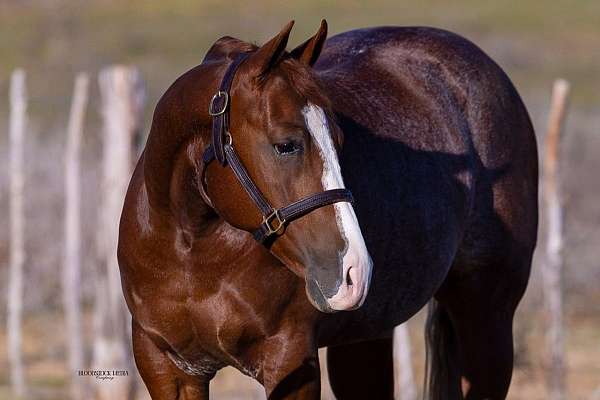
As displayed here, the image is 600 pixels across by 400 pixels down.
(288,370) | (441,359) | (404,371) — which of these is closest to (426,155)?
(441,359)

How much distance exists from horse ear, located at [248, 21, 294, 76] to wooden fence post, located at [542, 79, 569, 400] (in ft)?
16.9

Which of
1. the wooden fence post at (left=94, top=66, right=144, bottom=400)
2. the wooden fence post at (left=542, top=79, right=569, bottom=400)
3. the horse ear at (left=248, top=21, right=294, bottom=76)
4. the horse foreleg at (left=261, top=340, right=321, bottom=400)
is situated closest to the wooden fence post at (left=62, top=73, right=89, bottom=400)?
the wooden fence post at (left=94, top=66, right=144, bottom=400)

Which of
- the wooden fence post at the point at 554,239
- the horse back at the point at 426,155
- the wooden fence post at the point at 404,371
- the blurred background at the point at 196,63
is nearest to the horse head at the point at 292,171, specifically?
the horse back at the point at 426,155

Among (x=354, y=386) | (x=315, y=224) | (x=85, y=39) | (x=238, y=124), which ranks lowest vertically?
(x=354, y=386)

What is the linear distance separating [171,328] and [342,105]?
0.99 meters

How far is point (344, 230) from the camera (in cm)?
309

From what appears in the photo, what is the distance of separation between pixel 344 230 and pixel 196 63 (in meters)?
27.8

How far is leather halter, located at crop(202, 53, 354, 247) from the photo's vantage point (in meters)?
3.13

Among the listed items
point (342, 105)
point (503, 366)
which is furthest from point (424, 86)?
point (503, 366)

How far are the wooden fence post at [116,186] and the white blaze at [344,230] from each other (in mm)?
3501

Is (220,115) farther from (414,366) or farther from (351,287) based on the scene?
(414,366)

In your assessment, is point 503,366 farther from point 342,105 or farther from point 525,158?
point 342,105

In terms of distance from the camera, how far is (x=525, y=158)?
5.02m

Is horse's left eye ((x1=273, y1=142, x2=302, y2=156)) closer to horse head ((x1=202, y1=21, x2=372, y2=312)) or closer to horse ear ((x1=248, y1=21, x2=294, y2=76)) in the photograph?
horse head ((x1=202, y1=21, x2=372, y2=312))
